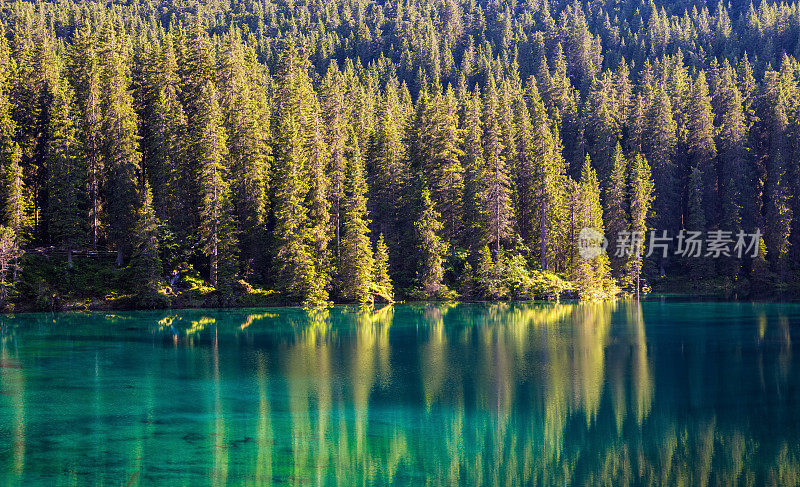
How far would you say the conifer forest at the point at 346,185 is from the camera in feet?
196

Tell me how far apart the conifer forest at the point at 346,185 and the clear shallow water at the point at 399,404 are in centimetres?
1320

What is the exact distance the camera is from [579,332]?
4462cm

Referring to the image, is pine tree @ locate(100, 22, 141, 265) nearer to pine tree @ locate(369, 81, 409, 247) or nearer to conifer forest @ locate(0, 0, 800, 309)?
conifer forest @ locate(0, 0, 800, 309)

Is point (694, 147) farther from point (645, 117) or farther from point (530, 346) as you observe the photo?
point (530, 346)

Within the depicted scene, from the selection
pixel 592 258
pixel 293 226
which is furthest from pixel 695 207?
pixel 293 226

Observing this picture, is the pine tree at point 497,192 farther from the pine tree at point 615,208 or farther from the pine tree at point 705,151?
the pine tree at point 705,151

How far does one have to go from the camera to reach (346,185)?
6512cm

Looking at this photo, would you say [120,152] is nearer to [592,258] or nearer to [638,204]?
[592,258]

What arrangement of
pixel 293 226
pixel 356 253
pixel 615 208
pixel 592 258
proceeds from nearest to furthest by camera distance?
pixel 293 226
pixel 356 253
pixel 592 258
pixel 615 208

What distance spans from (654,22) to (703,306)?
103 metres

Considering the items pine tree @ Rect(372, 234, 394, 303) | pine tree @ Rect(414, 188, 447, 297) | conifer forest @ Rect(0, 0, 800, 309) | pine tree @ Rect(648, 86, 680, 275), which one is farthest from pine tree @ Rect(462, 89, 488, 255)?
pine tree @ Rect(648, 86, 680, 275)

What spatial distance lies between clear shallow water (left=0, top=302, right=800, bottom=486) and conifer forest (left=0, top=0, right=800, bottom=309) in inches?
520

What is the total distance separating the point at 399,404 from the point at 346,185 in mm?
40472

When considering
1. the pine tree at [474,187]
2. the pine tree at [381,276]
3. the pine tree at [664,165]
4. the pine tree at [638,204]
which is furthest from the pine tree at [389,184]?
the pine tree at [664,165]
